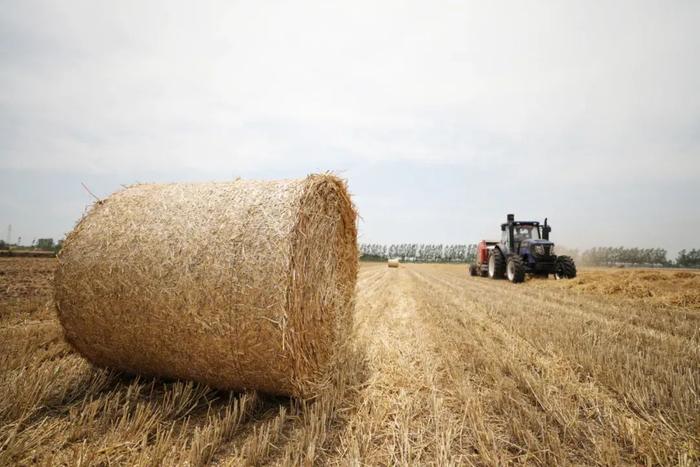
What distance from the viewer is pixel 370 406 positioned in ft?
9.71

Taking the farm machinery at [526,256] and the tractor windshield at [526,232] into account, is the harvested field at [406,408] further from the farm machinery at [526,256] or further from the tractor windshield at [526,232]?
the tractor windshield at [526,232]

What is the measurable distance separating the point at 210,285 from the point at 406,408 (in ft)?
5.76

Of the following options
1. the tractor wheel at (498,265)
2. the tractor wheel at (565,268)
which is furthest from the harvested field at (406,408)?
the tractor wheel at (498,265)

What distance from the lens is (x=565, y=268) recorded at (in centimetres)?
1336

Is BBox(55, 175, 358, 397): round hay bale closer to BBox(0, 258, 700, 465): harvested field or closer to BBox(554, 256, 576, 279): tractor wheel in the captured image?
BBox(0, 258, 700, 465): harvested field

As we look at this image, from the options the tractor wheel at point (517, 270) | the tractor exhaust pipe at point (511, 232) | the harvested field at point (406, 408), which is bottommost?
the harvested field at point (406, 408)

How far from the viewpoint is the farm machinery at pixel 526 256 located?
44.1 ft

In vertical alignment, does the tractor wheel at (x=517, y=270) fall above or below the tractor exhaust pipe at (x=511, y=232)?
below

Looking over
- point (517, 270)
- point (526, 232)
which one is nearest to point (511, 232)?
point (526, 232)

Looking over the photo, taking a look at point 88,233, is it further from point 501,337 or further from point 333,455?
point 501,337

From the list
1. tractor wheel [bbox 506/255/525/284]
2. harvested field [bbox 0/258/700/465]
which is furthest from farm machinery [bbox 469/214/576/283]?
harvested field [bbox 0/258/700/465]

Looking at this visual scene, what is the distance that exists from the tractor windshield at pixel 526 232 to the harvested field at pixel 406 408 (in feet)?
34.3

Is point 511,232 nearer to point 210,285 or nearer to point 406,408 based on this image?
point 406,408

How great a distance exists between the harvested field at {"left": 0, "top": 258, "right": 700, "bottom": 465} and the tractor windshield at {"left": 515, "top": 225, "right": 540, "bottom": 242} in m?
10.4
